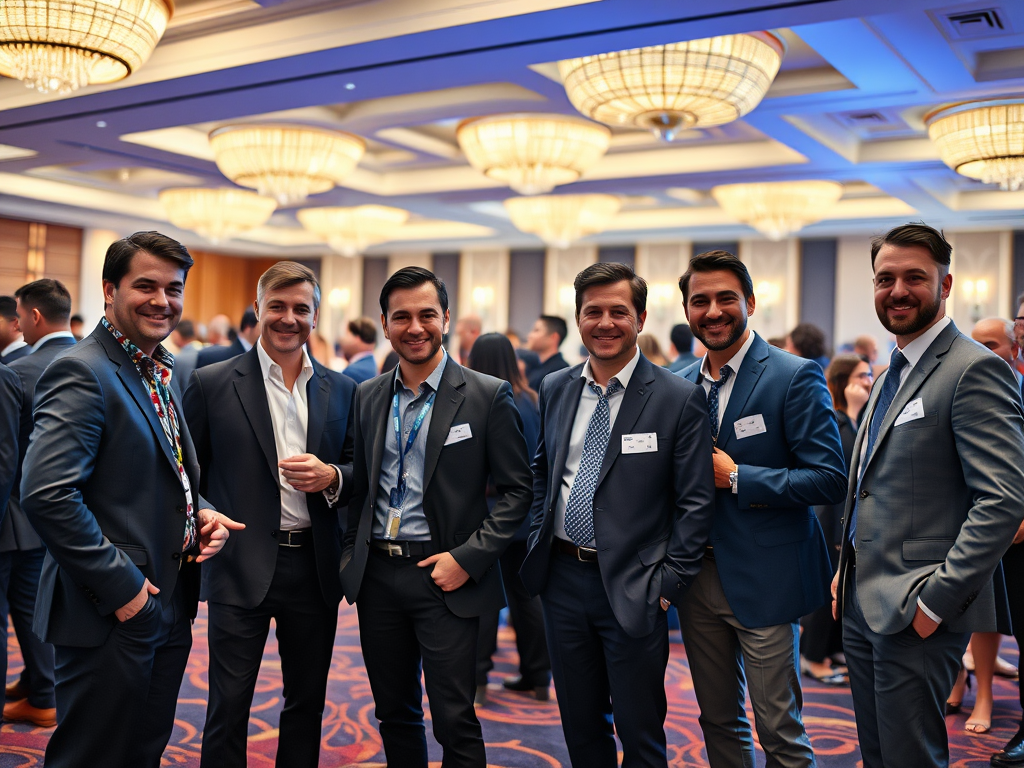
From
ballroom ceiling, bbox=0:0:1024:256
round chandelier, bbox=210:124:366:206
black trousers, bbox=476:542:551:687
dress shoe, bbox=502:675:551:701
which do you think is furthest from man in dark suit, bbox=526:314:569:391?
round chandelier, bbox=210:124:366:206

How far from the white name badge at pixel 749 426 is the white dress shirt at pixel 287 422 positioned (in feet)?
4.79

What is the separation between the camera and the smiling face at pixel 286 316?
2.88 m

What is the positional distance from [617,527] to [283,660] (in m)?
1.28

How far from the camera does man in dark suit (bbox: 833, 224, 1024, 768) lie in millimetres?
2189

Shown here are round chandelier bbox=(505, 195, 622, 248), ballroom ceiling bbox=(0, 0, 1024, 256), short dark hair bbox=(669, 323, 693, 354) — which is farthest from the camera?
round chandelier bbox=(505, 195, 622, 248)

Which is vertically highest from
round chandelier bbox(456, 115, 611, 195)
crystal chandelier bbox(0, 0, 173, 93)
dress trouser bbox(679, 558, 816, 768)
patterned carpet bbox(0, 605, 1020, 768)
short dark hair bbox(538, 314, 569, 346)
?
round chandelier bbox(456, 115, 611, 195)

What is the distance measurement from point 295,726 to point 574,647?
103 centimetres

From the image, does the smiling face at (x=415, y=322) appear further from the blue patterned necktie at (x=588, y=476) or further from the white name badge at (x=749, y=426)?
the white name badge at (x=749, y=426)

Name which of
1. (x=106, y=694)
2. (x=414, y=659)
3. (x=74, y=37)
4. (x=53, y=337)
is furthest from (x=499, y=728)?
(x=74, y=37)

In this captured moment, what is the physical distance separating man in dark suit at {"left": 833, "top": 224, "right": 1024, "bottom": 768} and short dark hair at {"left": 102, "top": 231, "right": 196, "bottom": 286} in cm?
207

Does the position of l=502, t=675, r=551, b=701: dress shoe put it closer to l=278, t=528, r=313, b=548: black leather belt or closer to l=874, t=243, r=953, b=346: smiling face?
l=278, t=528, r=313, b=548: black leather belt

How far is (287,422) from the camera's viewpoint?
297 cm

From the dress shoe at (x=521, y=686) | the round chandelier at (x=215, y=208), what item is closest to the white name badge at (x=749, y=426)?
the dress shoe at (x=521, y=686)

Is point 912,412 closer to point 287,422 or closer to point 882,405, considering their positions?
point 882,405
